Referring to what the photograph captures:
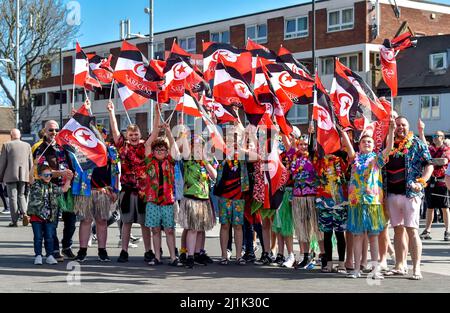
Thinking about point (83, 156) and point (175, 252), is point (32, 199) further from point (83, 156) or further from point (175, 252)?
point (175, 252)

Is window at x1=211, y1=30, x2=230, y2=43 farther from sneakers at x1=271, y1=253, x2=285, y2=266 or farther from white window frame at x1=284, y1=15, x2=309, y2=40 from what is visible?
sneakers at x1=271, y1=253, x2=285, y2=266

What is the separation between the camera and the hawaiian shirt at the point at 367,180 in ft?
33.9

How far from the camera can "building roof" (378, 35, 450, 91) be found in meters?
48.3

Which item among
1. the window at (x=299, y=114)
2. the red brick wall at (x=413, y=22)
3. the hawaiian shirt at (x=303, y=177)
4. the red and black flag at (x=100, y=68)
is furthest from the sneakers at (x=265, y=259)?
the window at (x=299, y=114)

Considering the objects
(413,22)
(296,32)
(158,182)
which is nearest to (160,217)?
(158,182)

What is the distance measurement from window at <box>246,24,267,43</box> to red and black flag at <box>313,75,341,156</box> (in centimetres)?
4598

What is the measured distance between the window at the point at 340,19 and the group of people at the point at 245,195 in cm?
3981

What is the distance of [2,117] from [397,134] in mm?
73051

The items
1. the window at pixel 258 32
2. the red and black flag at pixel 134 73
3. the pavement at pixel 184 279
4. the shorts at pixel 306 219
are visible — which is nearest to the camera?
the pavement at pixel 184 279

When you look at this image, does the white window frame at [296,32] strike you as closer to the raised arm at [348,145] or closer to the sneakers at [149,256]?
the sneakers at [149,256]

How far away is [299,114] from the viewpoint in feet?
177

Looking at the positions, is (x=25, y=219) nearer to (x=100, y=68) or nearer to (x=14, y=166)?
(x=14, y=166)

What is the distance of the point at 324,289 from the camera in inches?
360
